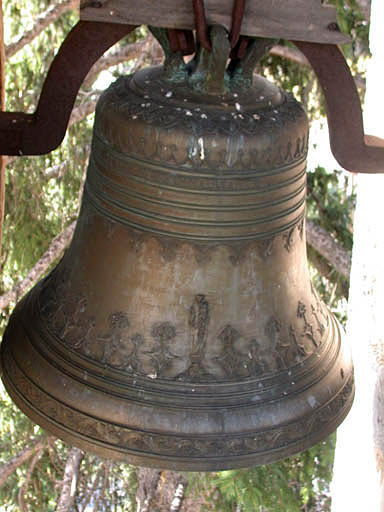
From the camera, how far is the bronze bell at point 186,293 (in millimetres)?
1437

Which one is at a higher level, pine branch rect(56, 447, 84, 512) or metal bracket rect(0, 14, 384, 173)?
metal bracket rect(0, 14, 384, 173)

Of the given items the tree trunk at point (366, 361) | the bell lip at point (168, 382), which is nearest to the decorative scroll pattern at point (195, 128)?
the bell lip at point (168, 382)

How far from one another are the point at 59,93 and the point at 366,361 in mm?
1942

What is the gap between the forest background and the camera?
419 centimetres

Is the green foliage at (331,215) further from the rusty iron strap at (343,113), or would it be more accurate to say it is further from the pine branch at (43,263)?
the rusty iron strap at (343,113)

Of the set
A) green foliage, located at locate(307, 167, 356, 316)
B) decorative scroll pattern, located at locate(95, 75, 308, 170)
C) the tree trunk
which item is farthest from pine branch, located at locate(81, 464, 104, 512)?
decorative scroll pattern, located at locate(95, 75, 308, 170)

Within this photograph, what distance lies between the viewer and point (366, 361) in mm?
3104

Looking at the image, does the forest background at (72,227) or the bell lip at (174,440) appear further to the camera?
the forest background at (72,227)

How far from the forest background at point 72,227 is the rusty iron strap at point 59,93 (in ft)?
8.43

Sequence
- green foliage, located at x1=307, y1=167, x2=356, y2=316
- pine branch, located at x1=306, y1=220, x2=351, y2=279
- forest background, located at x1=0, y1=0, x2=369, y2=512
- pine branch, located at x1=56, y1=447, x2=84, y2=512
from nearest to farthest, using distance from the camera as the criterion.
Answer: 1. forest background, located at x1=0, y1=0, x2=369, y2=512
2. pine branch, located at x1=306, y1=220, x2=351, y2=279
3. pine branch, located at x1=56, y1=447, x2=84, y2=512
4. green foliage, located at x1=307, y1=167, x2=356, y2=316

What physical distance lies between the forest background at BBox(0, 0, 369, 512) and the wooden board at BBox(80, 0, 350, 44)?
8.86 ft

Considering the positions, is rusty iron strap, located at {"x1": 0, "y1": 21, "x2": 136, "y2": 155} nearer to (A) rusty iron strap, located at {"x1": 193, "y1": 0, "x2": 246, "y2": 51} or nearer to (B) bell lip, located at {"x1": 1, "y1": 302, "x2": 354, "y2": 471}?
(A) rusty iron strap, located at {"x1": 193, "y1": 0, "x2": 246, "y2": 51}

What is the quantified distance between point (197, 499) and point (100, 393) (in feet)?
11.4

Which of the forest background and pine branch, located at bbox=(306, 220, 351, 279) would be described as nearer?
the forest background
